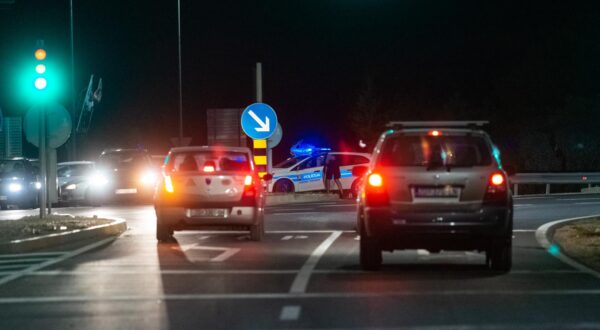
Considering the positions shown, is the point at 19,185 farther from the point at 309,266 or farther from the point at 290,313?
the point at 290,313

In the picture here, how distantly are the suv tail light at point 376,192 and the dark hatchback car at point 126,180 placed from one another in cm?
2162

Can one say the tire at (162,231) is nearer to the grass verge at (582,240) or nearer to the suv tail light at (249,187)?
the suv tail light at (249,187)

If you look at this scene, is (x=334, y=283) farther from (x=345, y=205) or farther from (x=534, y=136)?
(x=534, y=136)

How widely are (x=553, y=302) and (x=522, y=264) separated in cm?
372

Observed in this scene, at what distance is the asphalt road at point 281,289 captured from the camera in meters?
9.43

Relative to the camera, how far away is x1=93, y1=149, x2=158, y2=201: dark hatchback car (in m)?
34.3

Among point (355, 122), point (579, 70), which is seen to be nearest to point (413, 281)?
point (579, 70)

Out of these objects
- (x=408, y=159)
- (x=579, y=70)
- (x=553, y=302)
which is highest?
(x=579, y=70)

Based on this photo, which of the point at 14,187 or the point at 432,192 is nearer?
the point at 432,192

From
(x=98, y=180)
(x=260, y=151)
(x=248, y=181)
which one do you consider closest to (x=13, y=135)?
(x=98, y=180)

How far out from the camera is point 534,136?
6297 cm

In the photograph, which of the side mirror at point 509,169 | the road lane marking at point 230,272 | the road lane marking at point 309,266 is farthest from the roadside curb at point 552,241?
the road lane marking at point 309,266

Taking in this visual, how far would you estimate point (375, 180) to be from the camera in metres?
12.9

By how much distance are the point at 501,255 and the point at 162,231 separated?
651cm
